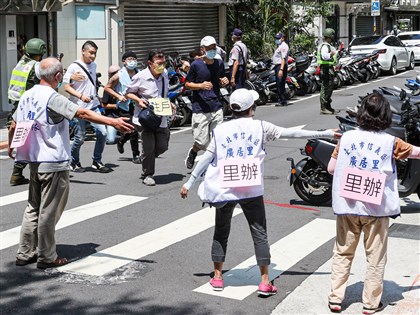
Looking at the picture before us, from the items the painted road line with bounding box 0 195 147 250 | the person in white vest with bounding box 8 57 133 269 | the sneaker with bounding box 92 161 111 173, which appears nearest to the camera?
the person in white vest with bounding box 8 57 133 269

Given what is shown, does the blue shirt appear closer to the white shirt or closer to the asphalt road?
the asphalt road

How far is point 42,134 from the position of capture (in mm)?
6789

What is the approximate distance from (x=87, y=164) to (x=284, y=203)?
4051 millimetres

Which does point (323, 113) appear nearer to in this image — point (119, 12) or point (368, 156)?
point (119, 12)

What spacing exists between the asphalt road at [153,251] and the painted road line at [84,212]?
1 centimetres

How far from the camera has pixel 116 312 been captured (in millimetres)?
5824

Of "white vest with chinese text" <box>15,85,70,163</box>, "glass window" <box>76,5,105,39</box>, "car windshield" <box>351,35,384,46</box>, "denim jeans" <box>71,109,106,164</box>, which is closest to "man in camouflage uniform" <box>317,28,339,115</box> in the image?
"glass window" <box>76,5,105,39</box>

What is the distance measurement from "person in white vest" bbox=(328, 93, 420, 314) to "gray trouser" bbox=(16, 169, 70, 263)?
2.58 meters

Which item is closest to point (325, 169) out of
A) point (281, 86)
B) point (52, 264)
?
point (52, 264)

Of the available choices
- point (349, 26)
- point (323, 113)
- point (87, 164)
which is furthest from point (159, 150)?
point (349, 26)

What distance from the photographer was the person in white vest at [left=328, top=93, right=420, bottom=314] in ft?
18.3

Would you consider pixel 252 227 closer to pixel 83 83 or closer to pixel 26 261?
pixel 26 261

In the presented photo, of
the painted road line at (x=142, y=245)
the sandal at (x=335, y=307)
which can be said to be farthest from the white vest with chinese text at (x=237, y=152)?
the painted road line at (x=142, y=245)

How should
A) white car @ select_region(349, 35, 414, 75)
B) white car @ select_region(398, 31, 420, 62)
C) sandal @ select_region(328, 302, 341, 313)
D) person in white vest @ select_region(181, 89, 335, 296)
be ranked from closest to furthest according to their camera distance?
sandal @ select_region(328, 302, 341, 313)
person in white vest @ select_region(181, 89, 335, 296)
white car @ select_region(349, 35, 414, 75)
white car @ select_region(398, 31, 420, 62)
